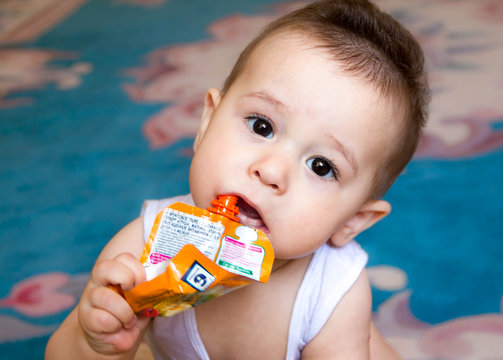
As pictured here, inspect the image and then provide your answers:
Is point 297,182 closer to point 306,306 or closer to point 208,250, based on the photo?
point 208,250

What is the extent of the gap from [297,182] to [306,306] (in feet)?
0.86

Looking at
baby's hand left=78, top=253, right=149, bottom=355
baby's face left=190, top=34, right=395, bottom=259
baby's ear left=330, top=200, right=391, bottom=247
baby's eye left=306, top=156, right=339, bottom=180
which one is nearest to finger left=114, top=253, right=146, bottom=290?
baby's hand left=78, top=253, right=149, bottom=355

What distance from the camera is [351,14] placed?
81cm

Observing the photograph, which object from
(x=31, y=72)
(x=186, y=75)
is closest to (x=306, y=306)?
(x=186, y=75)

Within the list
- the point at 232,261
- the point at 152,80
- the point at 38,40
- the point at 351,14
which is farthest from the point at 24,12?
the point at 232,261

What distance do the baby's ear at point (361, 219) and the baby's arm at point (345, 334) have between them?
0.09m

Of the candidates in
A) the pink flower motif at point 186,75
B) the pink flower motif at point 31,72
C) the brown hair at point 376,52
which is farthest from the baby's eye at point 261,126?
the pink flower motif at point 31,72

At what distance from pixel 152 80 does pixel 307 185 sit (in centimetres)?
117

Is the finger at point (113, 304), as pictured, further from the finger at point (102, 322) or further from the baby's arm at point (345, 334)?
the baby's arm at point (345, 334)

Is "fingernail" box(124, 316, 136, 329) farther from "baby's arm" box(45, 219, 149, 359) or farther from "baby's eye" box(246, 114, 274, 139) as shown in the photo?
"baby's eye" box(246, 114, 274, 139)

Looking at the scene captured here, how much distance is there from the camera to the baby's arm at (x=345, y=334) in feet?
2.77

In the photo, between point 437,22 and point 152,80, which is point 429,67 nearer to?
point 437,22

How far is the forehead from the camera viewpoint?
70 centimetres

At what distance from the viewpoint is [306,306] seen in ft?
2.83
